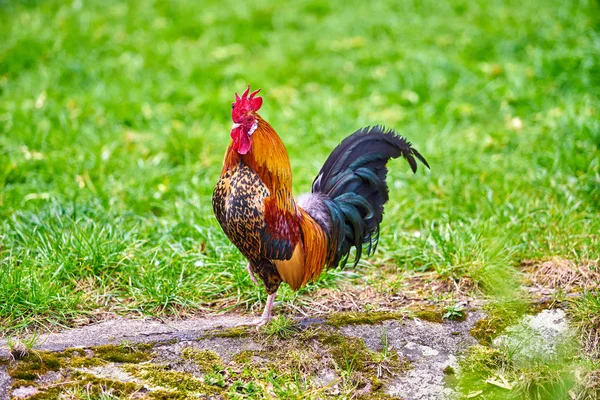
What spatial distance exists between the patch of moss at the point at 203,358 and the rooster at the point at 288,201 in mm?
425

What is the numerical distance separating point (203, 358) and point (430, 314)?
144cm

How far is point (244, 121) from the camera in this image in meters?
3.31

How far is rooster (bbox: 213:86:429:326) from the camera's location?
11.0ft

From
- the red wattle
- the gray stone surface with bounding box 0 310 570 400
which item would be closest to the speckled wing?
the red wattle

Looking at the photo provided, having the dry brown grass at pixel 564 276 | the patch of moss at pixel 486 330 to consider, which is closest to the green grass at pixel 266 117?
the dry brown grass at pixel 564 276

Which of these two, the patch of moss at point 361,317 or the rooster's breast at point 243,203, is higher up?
the rooster's breast at point 243,203

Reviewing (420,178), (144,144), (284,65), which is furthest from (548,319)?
(284,65)

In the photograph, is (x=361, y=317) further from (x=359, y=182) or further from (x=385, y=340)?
(x=359, y=182)

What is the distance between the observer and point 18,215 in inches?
191

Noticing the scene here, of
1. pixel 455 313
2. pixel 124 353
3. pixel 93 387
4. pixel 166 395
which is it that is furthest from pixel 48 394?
pixel 455 313

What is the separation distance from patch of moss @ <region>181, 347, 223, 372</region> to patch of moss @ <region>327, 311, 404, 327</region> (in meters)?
0.75

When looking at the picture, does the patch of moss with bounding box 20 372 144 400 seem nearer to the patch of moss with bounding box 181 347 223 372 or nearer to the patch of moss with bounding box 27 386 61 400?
the patch of moss with bounding box 27 386 61 400

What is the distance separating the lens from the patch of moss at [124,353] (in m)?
3.37

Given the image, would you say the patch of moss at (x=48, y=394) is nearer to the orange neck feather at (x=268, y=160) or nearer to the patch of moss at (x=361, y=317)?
the orange neck feather at (x=268, y=160)
